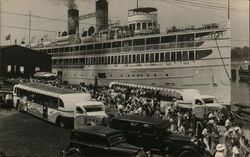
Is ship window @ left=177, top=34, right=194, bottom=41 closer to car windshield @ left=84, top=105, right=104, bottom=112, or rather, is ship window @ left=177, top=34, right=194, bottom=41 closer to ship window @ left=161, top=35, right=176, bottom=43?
ship window @ left=161, top=35, right=176, bottom=43

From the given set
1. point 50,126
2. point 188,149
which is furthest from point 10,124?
point 188,149

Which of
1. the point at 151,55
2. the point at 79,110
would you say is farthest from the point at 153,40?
the point at 79,110

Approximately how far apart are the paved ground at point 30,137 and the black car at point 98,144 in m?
0.82

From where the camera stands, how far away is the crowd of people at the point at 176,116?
7070 mm

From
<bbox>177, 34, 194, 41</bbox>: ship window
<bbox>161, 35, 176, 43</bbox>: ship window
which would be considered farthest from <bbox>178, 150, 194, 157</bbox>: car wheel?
<bbox>161, 35, 176, 43</bbox>: ship window

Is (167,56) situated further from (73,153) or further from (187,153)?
(73,153)

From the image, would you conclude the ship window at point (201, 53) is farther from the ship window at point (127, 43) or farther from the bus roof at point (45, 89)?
the bus roof at point (45, 89)

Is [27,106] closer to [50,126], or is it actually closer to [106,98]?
[50,126]

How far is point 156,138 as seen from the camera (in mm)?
6746

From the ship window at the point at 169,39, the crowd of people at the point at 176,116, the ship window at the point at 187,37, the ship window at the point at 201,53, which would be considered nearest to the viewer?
the crowd of people at the point at 176,116

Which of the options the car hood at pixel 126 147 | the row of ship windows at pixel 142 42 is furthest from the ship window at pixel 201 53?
the car hood at pixel 126 147

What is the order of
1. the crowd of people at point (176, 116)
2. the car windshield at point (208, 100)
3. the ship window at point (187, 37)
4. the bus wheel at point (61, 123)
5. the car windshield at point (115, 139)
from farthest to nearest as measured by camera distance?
the ship window at point (187, 37) → the car windshield at point (208, 100) → the bus wheel at point (61, 123) → the crowd of people at point (176, 116) → the car windshield at point (115, 139)

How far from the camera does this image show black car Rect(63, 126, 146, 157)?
19.5 feet

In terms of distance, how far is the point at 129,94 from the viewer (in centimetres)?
1069
